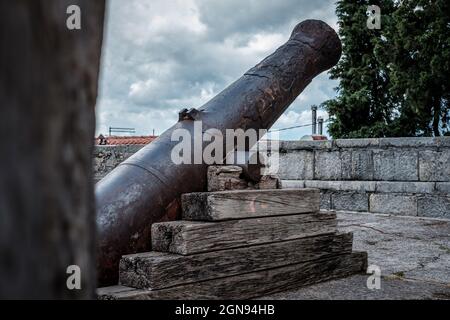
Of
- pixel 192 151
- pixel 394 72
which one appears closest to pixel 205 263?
pixel 192 151

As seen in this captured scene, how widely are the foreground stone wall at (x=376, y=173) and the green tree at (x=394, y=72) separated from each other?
4721 mm

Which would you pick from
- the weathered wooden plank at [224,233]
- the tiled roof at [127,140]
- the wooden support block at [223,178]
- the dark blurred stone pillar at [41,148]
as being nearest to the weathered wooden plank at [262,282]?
the weathered wooden plank at [224,233]

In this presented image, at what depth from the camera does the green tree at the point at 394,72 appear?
10594mm

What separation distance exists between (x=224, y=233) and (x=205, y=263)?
18 centimetres

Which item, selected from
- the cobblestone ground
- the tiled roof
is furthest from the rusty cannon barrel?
the tiled roof

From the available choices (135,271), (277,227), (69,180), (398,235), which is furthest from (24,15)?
(398,235)

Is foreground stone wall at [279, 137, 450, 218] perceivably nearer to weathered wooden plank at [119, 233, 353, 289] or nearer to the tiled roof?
weathered wooden plank at [119, 233, 353, 289]

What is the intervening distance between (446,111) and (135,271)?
10901 millimetres

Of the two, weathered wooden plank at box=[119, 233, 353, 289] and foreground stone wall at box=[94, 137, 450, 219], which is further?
foreground stone wall at box=[94, 137, 450, 219]

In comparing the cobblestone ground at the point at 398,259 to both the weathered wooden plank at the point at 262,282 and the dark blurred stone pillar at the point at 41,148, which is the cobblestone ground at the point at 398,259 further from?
the dark blurred stone pillar at the point at 41,148

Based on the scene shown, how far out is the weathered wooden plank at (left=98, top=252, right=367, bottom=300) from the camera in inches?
83.0

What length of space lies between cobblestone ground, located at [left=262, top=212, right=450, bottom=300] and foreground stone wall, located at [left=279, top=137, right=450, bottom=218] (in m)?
0.20

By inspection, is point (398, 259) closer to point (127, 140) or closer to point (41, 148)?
point (41, 148)
